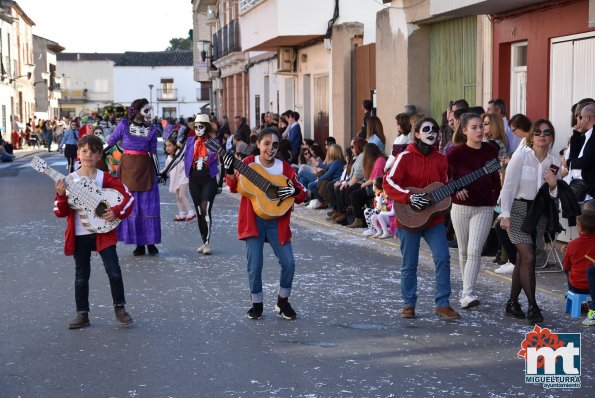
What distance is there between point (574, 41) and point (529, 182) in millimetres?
5569

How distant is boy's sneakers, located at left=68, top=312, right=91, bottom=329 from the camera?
8.47 m

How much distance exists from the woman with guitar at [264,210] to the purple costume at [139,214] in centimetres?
423

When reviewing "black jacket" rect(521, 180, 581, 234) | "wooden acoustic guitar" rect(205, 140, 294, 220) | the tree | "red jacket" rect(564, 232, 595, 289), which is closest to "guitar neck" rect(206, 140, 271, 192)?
"wooden acoustic guitar" rect(205, 140, 294, 220)

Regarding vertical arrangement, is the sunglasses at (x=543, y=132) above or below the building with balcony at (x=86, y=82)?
below

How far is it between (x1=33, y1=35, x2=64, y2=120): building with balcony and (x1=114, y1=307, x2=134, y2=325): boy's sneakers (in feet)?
238

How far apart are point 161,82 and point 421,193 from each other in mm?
101647

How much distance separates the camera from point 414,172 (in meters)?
8.79

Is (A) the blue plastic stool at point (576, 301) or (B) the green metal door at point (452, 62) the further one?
(B) the green metal door at point (452, 62)

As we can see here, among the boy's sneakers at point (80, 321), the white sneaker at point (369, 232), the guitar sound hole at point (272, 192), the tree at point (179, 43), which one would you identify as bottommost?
the white sneaker at point (369, 232)

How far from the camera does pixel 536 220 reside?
8641 millimetres

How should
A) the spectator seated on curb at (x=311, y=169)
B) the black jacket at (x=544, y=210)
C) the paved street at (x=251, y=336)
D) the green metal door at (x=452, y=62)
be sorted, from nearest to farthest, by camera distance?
the paved street at (x=251, y=336)
the black jacket at (x=544, y=210)
the green metal door at (x=452, y=62)
the spectator seated on curb at (x=311, y=169)

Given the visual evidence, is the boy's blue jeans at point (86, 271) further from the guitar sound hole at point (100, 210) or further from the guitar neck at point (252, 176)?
the guitar neck at point (252, 176)

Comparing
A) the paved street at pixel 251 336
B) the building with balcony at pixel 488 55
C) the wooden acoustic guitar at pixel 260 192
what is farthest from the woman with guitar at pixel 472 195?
the building with balcony at pixel 488 55

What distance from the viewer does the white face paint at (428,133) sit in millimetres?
8727
